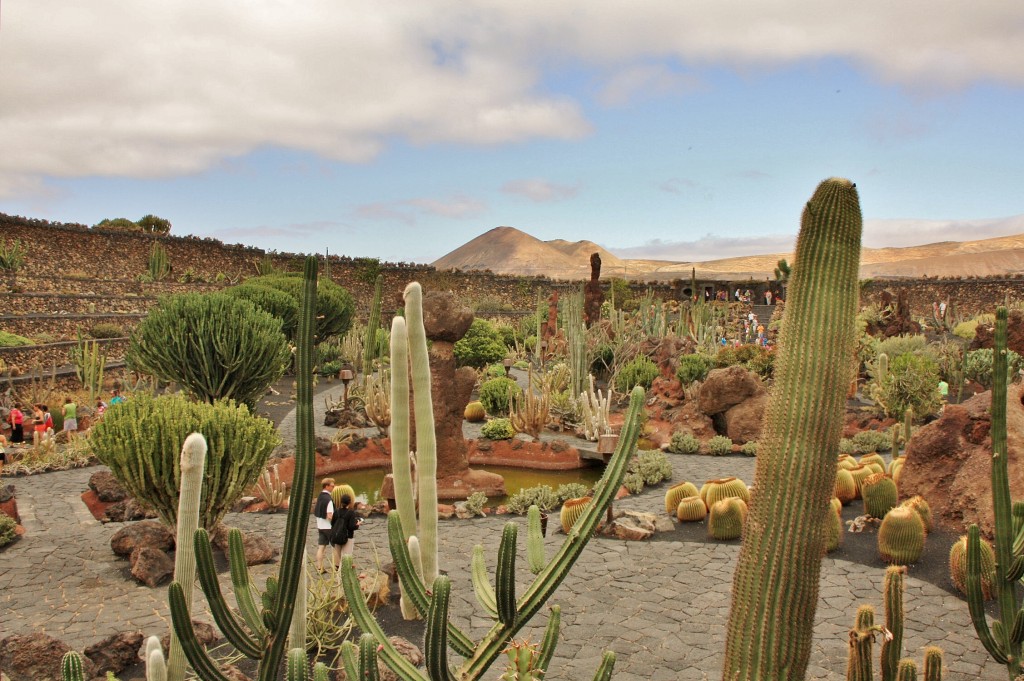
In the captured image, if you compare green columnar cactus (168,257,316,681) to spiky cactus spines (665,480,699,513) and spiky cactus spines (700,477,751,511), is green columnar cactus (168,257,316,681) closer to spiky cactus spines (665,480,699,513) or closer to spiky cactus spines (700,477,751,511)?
spiky cactus spines (700,477,751,511)

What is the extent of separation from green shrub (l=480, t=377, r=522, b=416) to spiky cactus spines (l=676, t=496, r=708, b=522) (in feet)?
21.8

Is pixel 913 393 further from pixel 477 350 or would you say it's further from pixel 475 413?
pixel 477 350

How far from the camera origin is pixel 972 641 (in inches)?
205

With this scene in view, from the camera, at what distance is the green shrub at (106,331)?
19844mm

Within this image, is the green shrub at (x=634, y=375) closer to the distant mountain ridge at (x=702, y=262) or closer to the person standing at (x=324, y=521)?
the distant mountain ridge at (x=702, y=262)

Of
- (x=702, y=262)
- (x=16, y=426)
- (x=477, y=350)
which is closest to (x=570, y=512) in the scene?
(x=16, y=426)

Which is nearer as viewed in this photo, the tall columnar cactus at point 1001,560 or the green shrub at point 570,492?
the tall columnar cactus at point 1001,560

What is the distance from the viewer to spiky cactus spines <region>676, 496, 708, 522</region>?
7.91 metres

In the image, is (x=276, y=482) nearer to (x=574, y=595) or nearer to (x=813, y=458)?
(x=574, y=595)

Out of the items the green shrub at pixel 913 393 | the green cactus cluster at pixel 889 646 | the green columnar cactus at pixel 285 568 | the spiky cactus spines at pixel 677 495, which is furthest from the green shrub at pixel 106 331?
the green cactus cluster at pixel 889 646

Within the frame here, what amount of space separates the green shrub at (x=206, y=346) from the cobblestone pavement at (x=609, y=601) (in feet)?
13.1

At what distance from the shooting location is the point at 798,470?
2779mm

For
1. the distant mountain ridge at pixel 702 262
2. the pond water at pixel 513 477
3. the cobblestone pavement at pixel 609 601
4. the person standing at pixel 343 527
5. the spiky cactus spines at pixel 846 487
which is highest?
the distant mountain ridge at pixel 702 262

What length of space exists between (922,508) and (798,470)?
16.3 feet
